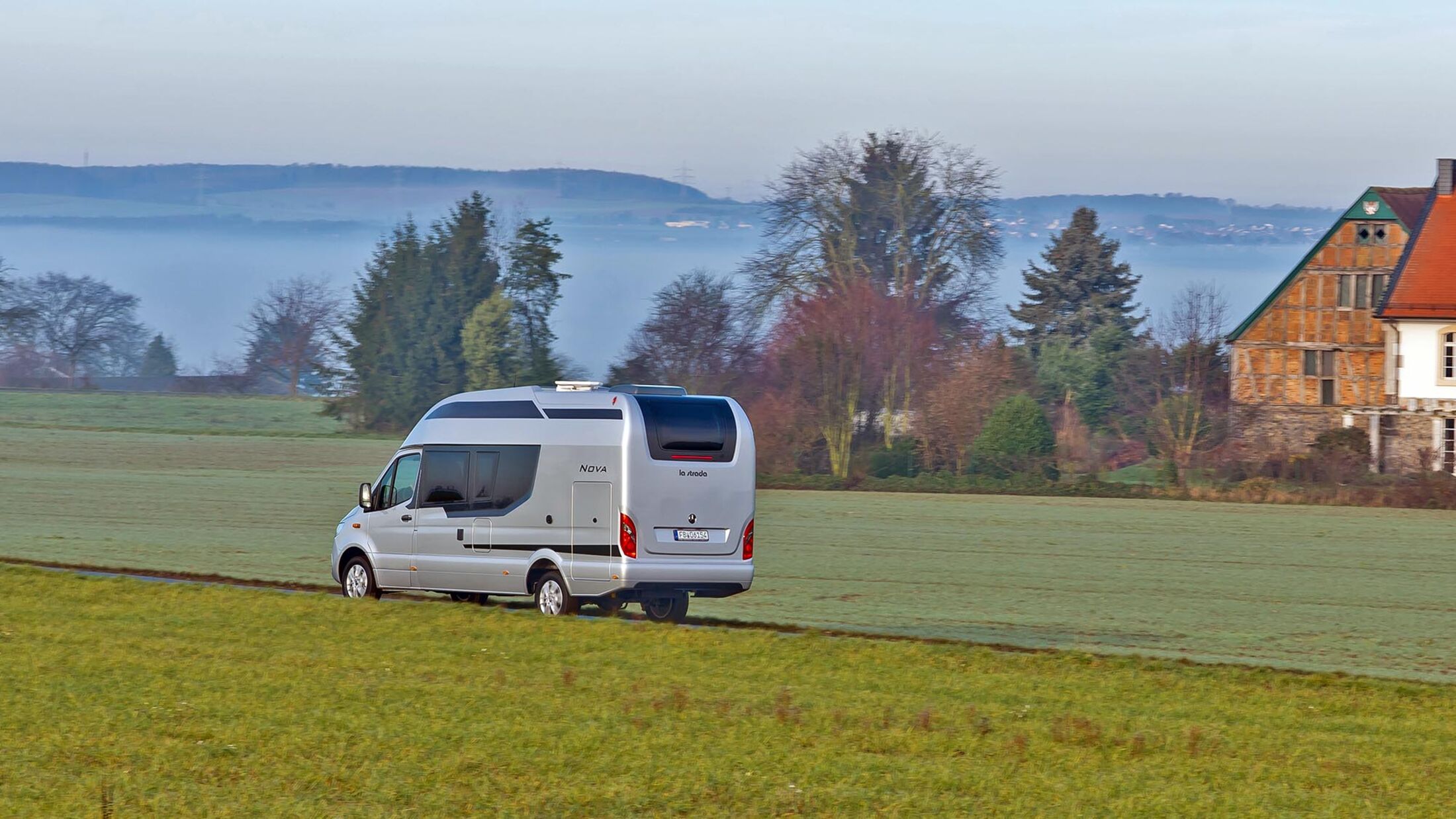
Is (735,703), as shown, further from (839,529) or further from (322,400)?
(322,400)

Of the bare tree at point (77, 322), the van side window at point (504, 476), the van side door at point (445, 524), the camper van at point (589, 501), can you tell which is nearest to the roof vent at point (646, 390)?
the camper van at point (589, 501)

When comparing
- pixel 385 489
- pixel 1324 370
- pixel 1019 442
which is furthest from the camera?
pixel 1324 370

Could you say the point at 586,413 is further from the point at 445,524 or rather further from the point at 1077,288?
the point at 1077,288

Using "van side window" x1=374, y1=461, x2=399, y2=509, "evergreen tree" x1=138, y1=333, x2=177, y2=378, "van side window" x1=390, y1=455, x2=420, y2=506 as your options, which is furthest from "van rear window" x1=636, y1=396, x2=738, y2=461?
"evergreen tree" x1=138, y1=333, x2=177, y2=378

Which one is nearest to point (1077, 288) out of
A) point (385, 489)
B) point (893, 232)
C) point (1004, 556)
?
point (893, 232)

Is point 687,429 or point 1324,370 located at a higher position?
point 1324,370

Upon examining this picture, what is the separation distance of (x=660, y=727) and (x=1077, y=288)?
7552 centimetres

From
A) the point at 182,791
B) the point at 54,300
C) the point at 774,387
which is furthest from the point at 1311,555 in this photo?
the point at 54,300

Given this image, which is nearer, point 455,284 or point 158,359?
point 455,284

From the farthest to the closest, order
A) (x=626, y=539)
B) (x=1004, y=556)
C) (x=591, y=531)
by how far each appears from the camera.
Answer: (x=1004, y=556) → (x=591, y=531) → (x=626, y=539)

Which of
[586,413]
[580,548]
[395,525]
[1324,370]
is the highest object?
[1324,370]

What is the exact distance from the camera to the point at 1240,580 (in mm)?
27938

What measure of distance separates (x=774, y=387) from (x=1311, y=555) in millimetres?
38604

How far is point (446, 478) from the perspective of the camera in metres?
19.7
